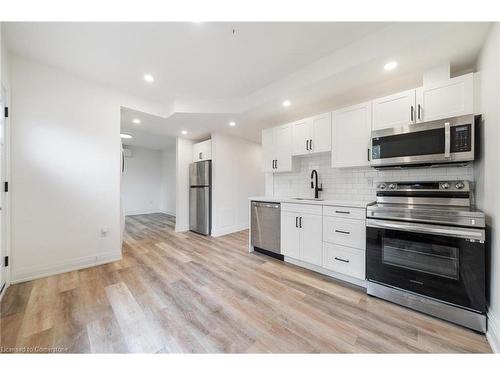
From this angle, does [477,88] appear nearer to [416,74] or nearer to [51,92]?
[416,74]

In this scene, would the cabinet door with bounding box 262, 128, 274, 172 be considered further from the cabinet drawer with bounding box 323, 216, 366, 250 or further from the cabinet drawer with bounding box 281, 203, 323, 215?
the cabinet drawer with bounding box 323, 216, 366, 250

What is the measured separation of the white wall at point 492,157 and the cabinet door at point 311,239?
135 cm

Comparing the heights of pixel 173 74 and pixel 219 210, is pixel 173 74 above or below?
above

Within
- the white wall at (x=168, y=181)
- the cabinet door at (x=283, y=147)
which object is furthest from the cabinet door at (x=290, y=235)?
the white wall at (x=168, y=181)

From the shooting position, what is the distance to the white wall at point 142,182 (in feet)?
22.9

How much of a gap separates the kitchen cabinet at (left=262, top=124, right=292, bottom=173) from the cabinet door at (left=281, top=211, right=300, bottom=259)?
0.84m

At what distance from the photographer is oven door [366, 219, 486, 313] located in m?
1.45

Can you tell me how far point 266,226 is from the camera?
119 inches

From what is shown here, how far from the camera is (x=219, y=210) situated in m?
4.40

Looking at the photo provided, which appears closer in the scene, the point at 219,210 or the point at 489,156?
the point at 489,156

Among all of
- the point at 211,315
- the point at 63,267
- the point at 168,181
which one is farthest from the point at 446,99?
the point at 168,181
